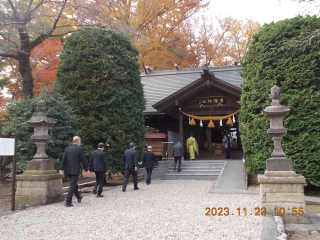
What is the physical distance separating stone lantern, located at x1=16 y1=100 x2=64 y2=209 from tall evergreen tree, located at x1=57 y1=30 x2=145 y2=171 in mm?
3717

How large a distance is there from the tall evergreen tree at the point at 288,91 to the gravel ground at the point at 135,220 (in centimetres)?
217

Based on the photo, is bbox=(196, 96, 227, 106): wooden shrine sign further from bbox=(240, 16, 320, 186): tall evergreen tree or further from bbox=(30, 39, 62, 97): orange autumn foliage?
bbox=(30, 39, 62, 97): orange autumn foliage

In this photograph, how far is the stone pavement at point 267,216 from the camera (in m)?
4.78

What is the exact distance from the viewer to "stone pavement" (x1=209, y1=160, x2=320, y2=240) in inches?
188

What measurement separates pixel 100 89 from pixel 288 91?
700cm

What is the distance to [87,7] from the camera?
11023 mm

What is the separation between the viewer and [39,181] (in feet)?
24.0

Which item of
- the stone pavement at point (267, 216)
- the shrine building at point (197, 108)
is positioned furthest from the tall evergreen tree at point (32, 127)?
the shrine building at point (197, 108)

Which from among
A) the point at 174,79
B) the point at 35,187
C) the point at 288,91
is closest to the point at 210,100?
the point at 174,79

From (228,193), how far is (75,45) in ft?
28.0

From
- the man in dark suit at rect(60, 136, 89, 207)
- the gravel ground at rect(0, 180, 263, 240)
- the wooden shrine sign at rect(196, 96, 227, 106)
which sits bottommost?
the gravel ground at rect(0, 180, 263, 240)

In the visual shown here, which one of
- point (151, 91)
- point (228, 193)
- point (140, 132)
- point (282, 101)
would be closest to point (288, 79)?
point (282, 101)

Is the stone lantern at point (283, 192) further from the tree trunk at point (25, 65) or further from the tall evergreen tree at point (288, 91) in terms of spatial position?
the tree trunk at point (25, 65)

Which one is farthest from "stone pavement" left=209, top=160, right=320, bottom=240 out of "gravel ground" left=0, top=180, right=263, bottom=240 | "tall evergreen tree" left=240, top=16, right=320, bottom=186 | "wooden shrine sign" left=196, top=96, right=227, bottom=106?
"wooden shrine sign" left=196, top=96, right=227, bottom=106
